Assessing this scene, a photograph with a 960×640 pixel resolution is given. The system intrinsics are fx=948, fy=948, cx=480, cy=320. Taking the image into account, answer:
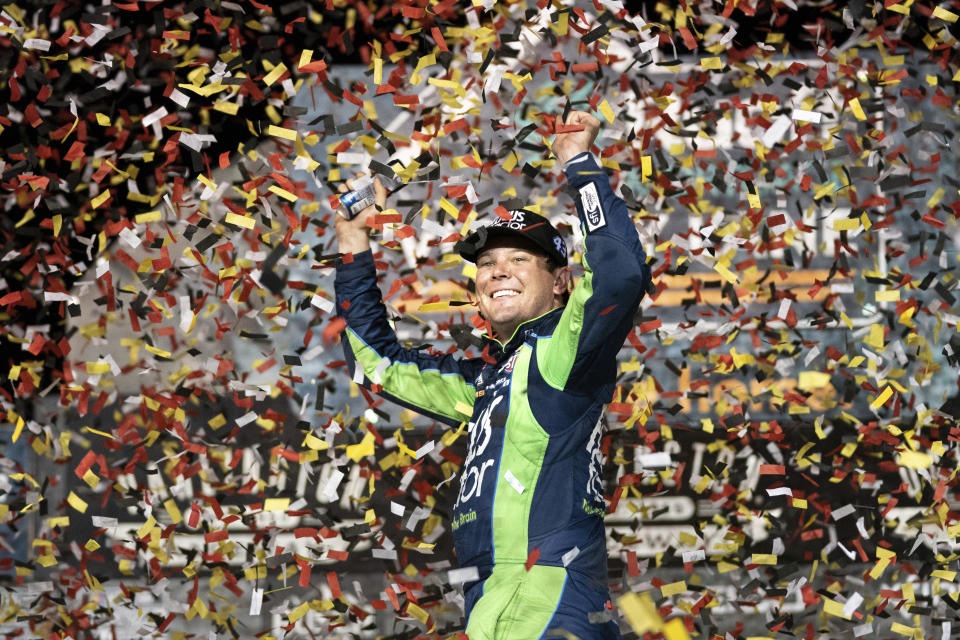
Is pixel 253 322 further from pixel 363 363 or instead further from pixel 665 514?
pixel 665 514

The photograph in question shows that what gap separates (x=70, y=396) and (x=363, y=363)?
2.18 m

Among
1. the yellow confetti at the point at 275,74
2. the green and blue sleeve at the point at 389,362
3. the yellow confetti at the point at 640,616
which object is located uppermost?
the yellow confetti at the point at 275,74

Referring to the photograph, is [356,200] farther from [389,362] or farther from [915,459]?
[915,459]

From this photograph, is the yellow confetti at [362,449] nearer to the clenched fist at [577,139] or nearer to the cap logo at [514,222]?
the cap logo at [514,222]

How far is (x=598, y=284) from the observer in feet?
10.4

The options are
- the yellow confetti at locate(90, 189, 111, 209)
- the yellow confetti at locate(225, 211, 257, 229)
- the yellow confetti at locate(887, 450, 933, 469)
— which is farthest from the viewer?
the yellow confetti at locate(887, 450, 933, 469)

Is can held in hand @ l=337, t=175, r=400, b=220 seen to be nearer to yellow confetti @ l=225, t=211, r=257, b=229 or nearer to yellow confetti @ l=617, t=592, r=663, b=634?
yellow confetti @ l=225, t=211, r=257, b=229

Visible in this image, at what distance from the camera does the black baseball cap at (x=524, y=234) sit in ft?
12.4

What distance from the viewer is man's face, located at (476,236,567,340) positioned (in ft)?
12.2

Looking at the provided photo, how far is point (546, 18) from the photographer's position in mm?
5492

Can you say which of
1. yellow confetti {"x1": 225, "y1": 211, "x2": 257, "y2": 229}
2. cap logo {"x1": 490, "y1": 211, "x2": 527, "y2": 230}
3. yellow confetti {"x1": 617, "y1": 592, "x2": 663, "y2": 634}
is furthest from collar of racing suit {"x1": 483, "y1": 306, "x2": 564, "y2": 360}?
yellow confetti {"x1": 225, "y1": 211, "x2": 257, "y2": 229}

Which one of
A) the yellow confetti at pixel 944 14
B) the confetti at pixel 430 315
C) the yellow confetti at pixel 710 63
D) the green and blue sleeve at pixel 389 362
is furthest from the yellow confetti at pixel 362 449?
the yellow confetti at pixel 944 14

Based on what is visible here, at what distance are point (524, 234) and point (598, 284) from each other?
69 centimetres

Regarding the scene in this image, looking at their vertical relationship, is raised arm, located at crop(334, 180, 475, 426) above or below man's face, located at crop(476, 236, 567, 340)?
below
